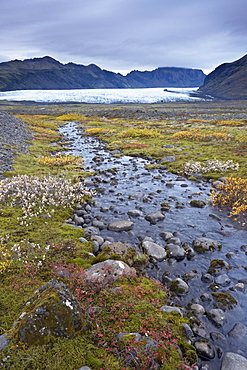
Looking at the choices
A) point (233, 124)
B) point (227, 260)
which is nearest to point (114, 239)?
point (227, 260)

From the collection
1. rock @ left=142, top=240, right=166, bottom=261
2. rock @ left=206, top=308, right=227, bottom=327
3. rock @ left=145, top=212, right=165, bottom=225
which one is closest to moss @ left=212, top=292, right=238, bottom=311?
rock @ left=206, top=308, right=227, bottom=327

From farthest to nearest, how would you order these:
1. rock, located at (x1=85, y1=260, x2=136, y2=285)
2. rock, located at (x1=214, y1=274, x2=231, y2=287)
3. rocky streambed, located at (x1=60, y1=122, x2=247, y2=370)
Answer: rock, located at (x1=214, y1=274, x2=231, y2=287)
rock, located at (x1=85, y1=260, x2=136, y2=285)
rocky streambed, located at (x1=60, y1=122, x2=247, y2=370)

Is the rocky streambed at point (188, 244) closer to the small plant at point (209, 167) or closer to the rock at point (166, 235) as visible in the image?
the rock at point (166, 235)

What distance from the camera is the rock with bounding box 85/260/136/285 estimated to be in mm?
7961

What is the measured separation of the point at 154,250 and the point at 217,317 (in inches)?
146

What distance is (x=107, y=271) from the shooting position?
823 cm

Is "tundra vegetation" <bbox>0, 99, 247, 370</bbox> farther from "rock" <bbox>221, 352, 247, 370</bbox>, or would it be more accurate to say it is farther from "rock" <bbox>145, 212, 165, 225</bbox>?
"rock" <bbox>145, 212, 165, 225</bbox>

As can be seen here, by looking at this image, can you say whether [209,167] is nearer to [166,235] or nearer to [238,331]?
[166,235]

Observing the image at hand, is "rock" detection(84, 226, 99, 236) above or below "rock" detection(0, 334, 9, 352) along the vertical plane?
below

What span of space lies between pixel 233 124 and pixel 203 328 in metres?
56.4

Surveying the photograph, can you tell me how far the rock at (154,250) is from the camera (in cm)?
998

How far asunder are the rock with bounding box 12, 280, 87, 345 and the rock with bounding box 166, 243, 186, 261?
532 cm

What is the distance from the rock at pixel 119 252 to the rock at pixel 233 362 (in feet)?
14.6

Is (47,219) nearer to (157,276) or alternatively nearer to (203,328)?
(157,276)
